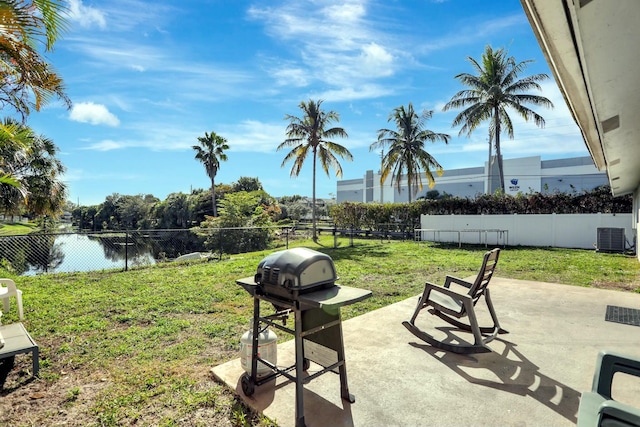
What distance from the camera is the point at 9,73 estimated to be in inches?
176

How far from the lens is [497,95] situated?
679 inches

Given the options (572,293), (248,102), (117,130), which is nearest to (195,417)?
(572,293)

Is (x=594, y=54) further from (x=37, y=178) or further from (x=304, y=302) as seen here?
(x=37, y=178)

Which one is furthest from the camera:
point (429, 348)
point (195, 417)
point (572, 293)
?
point (572, 293)

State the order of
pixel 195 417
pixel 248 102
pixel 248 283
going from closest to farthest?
pixel 195 417, pixel 248 283, pixel 248 102

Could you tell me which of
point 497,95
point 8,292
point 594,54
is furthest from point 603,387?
point 497,95

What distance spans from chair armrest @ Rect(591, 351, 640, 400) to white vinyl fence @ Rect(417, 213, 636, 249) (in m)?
13.2

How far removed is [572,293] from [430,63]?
24.9ft

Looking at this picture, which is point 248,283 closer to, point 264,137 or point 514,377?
point 514,377

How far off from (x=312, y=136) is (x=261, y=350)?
16377 millimetres

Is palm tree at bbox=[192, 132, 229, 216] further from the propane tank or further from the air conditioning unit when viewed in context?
the propane tank

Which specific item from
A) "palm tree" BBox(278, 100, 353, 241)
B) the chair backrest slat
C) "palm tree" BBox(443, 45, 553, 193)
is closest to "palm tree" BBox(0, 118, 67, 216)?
"palm tree" BBox(278, 100, 353, 241)

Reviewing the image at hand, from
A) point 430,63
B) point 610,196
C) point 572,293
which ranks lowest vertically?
point 572,293

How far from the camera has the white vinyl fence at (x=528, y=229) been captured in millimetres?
12252
